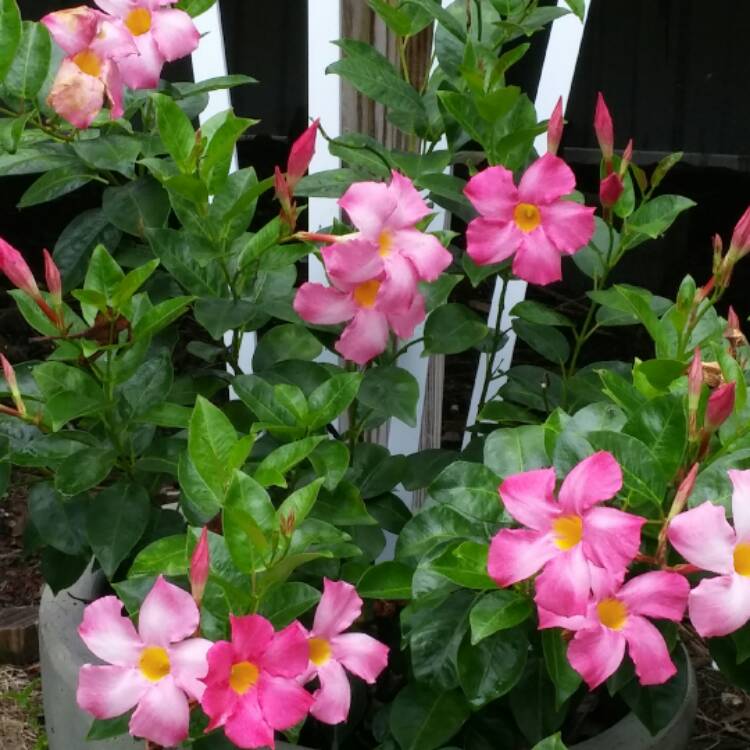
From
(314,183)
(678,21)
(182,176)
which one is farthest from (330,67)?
(678,21)

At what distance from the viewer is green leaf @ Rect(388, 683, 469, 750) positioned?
1069 millimetres

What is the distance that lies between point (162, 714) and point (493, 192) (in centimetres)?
51

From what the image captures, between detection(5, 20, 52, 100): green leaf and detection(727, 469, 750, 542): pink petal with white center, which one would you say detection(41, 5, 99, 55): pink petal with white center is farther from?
detection(727, 469, 750, 542): pink petal with white center

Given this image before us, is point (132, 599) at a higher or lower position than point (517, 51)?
lower

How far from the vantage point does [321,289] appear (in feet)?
3.33

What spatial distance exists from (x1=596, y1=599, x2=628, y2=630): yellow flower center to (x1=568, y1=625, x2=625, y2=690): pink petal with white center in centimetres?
1

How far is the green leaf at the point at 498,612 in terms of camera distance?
0.93m

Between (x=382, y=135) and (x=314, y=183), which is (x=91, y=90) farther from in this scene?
(x=382, y=135)

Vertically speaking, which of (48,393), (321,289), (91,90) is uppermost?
(91,90)

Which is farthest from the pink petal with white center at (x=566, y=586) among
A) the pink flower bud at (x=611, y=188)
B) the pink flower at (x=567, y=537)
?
the pink flower bud at (x=611, y=188)

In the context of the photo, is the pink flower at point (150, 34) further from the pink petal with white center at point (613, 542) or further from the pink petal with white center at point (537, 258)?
the pink petal with white center at point (613, 542)

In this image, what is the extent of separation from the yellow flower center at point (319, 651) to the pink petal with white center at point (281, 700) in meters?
0.09

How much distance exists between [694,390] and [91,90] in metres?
0.56

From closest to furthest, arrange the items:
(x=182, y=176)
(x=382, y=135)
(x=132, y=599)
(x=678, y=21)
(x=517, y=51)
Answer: (x=132, y=599), (x=182, y=176), (x=517, y=51), (x=382, y=135), (x=678, y=21)
